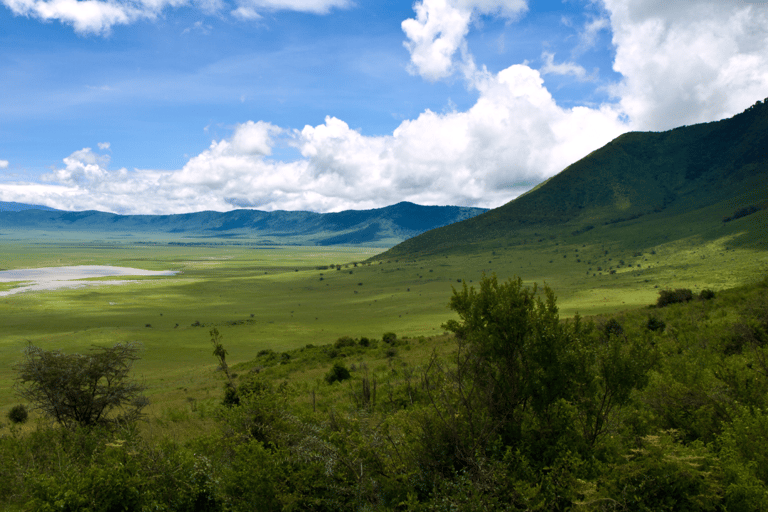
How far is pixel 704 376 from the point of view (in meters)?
9.47

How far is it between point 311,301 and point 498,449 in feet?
296

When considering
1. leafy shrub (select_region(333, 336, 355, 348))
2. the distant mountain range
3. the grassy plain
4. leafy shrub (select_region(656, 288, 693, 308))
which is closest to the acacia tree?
the grassy plain

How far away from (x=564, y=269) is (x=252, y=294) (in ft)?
280

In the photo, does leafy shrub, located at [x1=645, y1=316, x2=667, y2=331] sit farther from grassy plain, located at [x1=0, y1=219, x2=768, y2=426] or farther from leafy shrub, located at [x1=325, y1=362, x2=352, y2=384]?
grassy plain, located at [x1=0, y1=219, x2=768, y2=426]

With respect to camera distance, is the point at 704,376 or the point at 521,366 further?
the point at 704,376

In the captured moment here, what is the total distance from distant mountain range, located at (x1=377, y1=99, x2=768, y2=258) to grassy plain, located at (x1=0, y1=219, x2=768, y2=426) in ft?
40.7

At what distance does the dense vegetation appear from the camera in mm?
6465

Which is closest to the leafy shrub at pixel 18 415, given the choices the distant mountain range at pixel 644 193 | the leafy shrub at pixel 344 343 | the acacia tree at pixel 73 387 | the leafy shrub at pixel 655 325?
the acacia tree at pixel 73 387

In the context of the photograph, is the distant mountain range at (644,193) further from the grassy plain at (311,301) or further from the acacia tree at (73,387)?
the acacia tree at (73,387)

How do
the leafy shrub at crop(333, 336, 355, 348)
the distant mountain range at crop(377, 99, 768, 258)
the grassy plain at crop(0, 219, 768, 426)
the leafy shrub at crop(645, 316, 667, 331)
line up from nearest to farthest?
the leafy shrub at crop(645, 316, 667, 331) → the leafy shrub at crop(333, 336, 355, 348) → the grassy plain at crop(0, 219, 768, 426) → the distant mountain range at crop(377, 99, 768, 258)

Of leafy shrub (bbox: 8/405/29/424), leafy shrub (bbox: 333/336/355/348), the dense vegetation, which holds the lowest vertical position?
leafy shrub (bbox: 333/336/355/348)

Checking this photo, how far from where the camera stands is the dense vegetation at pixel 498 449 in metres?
6.46

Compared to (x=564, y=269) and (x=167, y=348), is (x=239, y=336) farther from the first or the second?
(x=564, y=269)

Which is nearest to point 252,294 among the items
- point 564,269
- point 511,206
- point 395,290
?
point 395,290
